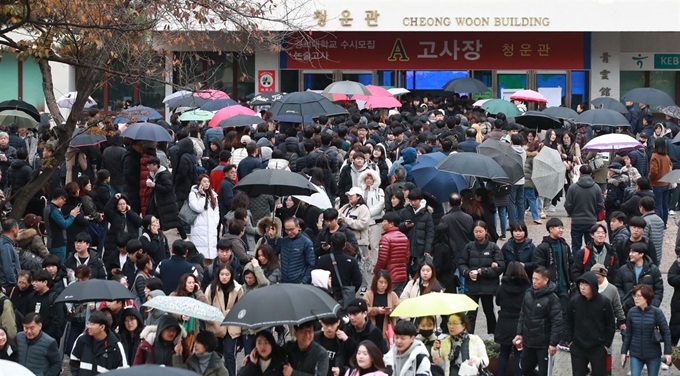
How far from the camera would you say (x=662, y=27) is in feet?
106

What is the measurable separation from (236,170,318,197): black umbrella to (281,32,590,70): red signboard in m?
19.9

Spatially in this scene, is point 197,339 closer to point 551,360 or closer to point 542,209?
point 551,360

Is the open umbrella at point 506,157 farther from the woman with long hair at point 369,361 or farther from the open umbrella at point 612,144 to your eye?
the woman with long hair at point 369,361

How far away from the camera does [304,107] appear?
19.1m

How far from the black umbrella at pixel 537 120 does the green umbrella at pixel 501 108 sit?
65.6 inches

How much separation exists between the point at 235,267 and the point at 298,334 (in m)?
3.20

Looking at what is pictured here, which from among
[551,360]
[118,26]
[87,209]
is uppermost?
[118,26]

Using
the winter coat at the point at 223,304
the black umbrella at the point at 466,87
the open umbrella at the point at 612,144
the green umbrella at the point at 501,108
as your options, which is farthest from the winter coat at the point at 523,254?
the black umbrella at the point at 466,87

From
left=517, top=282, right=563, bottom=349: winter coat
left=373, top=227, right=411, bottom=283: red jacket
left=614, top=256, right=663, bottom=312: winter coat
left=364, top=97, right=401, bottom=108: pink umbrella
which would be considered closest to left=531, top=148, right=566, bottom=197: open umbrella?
left=373, top=227, right=411, bottom=283: red jacket

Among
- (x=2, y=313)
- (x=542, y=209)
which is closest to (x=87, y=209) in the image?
(x=2, y=313)

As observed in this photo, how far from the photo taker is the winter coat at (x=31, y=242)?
13.0 meters

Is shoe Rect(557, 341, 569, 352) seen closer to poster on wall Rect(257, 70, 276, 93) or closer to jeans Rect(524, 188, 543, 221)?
jeans Rect(524, 188, 543, 221)

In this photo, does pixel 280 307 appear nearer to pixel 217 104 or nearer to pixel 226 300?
pixel 226 300

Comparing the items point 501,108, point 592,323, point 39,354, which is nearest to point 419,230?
point 592,323
